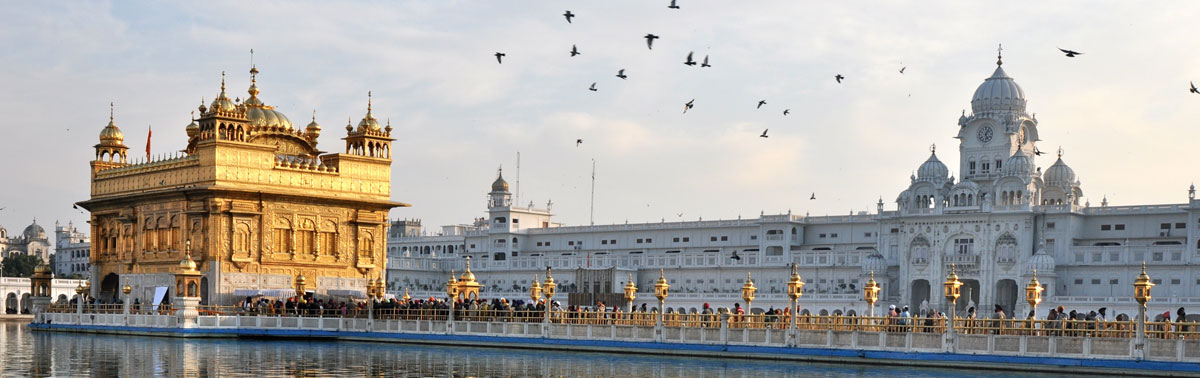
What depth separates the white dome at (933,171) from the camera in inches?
3113

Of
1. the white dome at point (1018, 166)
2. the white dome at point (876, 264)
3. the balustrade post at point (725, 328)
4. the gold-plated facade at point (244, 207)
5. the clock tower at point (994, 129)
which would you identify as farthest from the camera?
the clock tower at point (994, 129)

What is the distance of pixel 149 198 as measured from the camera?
4522 centimetres

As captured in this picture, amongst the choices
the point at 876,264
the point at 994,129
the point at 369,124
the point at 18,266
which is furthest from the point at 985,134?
the point at 18,266

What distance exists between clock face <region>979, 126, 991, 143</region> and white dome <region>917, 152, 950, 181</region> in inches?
140

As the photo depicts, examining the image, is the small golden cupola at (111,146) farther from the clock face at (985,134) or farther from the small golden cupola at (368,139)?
the clock face at (985,134)

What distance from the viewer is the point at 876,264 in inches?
3034

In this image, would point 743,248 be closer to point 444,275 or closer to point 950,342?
point 444,275

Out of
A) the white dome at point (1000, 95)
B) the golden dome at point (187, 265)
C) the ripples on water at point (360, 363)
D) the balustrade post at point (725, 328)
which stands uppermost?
the white dome at point (1000, 95)

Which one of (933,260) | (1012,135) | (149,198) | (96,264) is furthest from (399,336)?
(1012,135)

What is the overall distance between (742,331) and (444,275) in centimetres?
6812

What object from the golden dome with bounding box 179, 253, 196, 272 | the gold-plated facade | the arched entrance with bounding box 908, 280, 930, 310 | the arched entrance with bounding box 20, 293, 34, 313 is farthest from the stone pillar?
the arched entrance with bounding box 20, 293, 34, 313

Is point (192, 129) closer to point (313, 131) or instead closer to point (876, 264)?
point (313, 131)

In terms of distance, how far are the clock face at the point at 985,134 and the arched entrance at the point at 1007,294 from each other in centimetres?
1041

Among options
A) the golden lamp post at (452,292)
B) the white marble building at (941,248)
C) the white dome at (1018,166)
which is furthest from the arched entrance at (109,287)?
the white dome at (1018,166)
